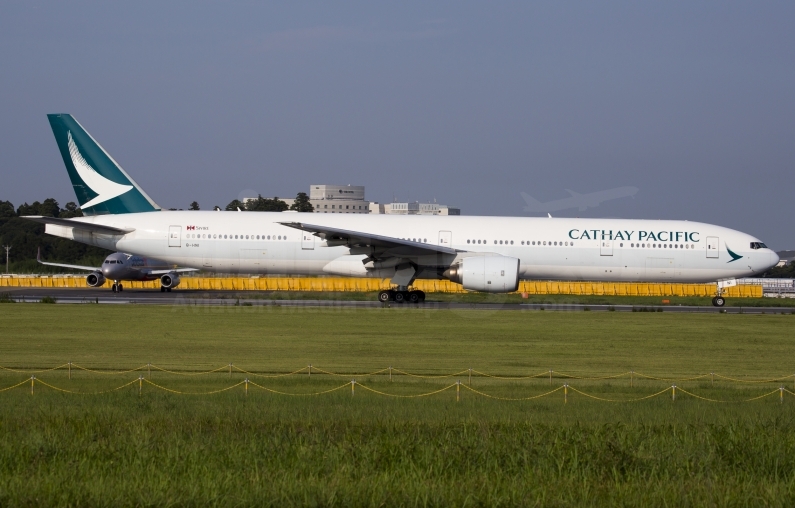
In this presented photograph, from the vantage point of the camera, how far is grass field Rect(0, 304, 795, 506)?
313 inches

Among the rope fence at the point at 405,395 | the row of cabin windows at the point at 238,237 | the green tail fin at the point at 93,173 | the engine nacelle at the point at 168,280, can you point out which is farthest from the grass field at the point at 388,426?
the engine nacelle at the point at 168,280

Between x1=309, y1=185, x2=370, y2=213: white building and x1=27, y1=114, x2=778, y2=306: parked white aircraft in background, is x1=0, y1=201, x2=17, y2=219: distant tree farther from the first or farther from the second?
x1=27, y1=114, x2=778, y2=306: parked white aircraft in background

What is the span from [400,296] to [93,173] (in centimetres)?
1516

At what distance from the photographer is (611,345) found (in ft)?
74.8

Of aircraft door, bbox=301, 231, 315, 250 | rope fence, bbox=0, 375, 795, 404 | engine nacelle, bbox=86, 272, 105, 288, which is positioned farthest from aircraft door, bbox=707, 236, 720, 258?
engine nacelle, bbox=86, 272, 105, 288

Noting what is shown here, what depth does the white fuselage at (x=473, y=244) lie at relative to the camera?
116ft

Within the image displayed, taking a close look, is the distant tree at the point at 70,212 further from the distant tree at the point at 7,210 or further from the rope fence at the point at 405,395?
the rope fence at the point at 405,395

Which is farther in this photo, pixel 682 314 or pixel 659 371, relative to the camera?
pixel 682 314

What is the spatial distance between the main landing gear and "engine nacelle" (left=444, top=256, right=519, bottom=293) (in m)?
2.89

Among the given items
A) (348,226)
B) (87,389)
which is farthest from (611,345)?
(348,226)

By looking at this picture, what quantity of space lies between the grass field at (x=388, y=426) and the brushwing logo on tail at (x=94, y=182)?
1466cm

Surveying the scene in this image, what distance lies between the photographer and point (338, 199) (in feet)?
468

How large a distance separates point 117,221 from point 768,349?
26.3 m

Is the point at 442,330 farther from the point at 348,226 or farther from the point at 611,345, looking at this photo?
the point at 348,226
